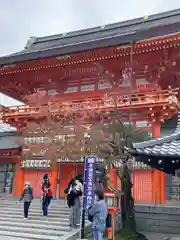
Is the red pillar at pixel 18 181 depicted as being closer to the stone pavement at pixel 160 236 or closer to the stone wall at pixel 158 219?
the stone wall at pixel 158 219

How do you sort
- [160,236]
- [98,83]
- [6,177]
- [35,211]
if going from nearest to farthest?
[160,236], [35,211], [98,83], [6,177]

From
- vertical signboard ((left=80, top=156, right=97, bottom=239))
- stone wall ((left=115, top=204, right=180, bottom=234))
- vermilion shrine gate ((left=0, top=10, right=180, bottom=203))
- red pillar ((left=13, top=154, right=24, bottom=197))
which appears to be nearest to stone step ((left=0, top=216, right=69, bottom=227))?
vertical signboard ((left=80, top=156, right=97, bottom=239))

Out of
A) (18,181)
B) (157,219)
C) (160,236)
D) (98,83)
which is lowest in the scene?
(160,236)

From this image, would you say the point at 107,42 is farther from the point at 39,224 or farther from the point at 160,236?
the point at 160,236

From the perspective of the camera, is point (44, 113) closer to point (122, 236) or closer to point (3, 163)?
point (3, 163)

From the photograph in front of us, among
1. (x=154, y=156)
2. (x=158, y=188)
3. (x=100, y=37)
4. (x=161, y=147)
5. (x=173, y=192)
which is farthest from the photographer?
(x=100, y=37)

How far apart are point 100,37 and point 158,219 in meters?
15.3

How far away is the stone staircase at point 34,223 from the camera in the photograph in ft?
32.2

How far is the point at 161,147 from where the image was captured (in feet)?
15.8

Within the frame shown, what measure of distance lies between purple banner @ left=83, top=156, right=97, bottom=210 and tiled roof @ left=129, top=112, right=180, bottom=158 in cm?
502

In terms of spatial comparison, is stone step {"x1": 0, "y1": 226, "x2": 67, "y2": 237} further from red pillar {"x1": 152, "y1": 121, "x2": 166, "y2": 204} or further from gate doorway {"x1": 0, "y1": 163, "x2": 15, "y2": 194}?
gate doorway {"x1": 0, "y1": 163, "x2": 15, "y2": 194}

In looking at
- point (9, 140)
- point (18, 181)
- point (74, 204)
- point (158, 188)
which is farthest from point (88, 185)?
point (9, 140)

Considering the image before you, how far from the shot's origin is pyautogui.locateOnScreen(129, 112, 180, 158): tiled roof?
4574 mm

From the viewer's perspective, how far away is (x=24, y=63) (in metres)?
16.9
